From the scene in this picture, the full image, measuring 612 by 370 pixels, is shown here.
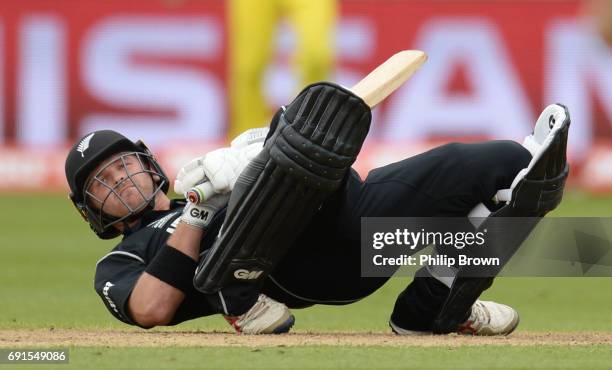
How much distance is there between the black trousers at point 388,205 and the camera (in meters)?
4.38

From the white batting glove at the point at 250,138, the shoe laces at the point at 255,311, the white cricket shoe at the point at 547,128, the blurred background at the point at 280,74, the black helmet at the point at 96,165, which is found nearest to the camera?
the white cricket shoe at the point at 547,128

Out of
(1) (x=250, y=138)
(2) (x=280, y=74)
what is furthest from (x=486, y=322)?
(2) (x=280, y=74)

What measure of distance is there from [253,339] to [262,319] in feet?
0.58

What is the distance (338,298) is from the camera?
15.2ft

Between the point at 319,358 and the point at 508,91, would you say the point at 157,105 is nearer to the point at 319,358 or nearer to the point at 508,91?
the point at 508,91

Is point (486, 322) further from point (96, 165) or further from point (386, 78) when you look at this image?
point (96, 165)

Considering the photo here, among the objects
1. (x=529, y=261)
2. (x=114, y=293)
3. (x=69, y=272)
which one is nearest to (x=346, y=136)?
(x=114, y=293)

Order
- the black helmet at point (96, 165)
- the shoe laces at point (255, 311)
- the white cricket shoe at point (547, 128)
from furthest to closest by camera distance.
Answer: the black helmet at point (96, 165)
the shoe laces at point (255, 311)
the white cricket shoe at point (547, 128)

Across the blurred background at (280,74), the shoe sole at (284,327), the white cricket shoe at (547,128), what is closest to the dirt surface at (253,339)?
the shoe sole at (284,327)

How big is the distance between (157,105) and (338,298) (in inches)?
319

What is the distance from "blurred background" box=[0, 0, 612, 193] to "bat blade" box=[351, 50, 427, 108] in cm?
759

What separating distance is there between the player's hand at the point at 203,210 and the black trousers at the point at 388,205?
0.30 meters

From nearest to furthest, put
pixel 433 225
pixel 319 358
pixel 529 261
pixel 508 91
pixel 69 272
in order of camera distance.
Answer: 1. pixel 319 358
2. pixel 433 225
3. pixel 529 261
4. pixel 69 272
5. pixel 508 91

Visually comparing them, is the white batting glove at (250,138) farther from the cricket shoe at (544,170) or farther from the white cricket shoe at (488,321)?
the white cricket shoe at (488,321)
